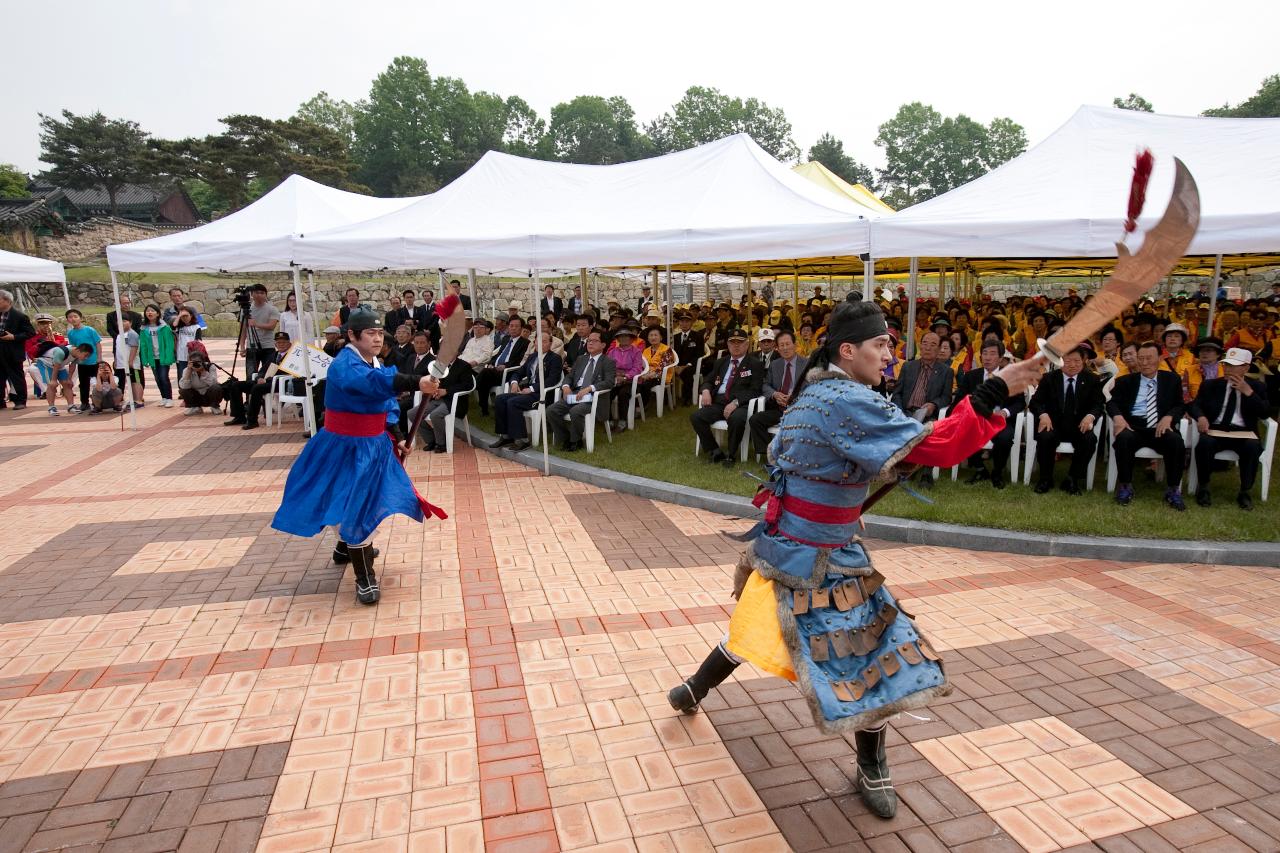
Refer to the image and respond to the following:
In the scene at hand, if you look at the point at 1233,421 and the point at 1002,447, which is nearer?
the point at 1233,421

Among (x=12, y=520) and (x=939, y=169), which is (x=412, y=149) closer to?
(x=939, y=169)

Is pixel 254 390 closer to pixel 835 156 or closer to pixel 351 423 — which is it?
pixel 351 423

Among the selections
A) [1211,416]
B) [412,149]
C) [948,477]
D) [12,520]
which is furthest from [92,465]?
[412,149]

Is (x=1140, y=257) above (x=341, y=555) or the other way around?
above

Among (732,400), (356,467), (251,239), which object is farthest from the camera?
(251,239)

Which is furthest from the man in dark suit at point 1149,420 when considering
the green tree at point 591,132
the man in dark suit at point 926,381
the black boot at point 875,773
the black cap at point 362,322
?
the green tree at point 591,132

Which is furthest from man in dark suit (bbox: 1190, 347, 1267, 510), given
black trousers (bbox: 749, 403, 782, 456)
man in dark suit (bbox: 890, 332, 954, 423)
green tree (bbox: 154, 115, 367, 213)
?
green tree (bbox: 154, 115, 367, 213)

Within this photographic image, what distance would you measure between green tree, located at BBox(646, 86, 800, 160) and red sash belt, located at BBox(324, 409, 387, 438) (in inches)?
3579

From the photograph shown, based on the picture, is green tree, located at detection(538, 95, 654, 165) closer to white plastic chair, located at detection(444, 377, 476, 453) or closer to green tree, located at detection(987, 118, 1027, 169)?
green tree, located at detection(987, 118, 1027, 169)

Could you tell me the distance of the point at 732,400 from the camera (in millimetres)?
8352

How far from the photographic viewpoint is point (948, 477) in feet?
23.8

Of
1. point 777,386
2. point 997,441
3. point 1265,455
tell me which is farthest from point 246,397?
point 1265,455

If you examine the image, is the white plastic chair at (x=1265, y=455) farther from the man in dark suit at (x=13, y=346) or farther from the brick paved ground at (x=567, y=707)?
the man in dark suit at (x=13, y=346)

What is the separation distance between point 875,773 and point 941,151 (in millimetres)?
95455
